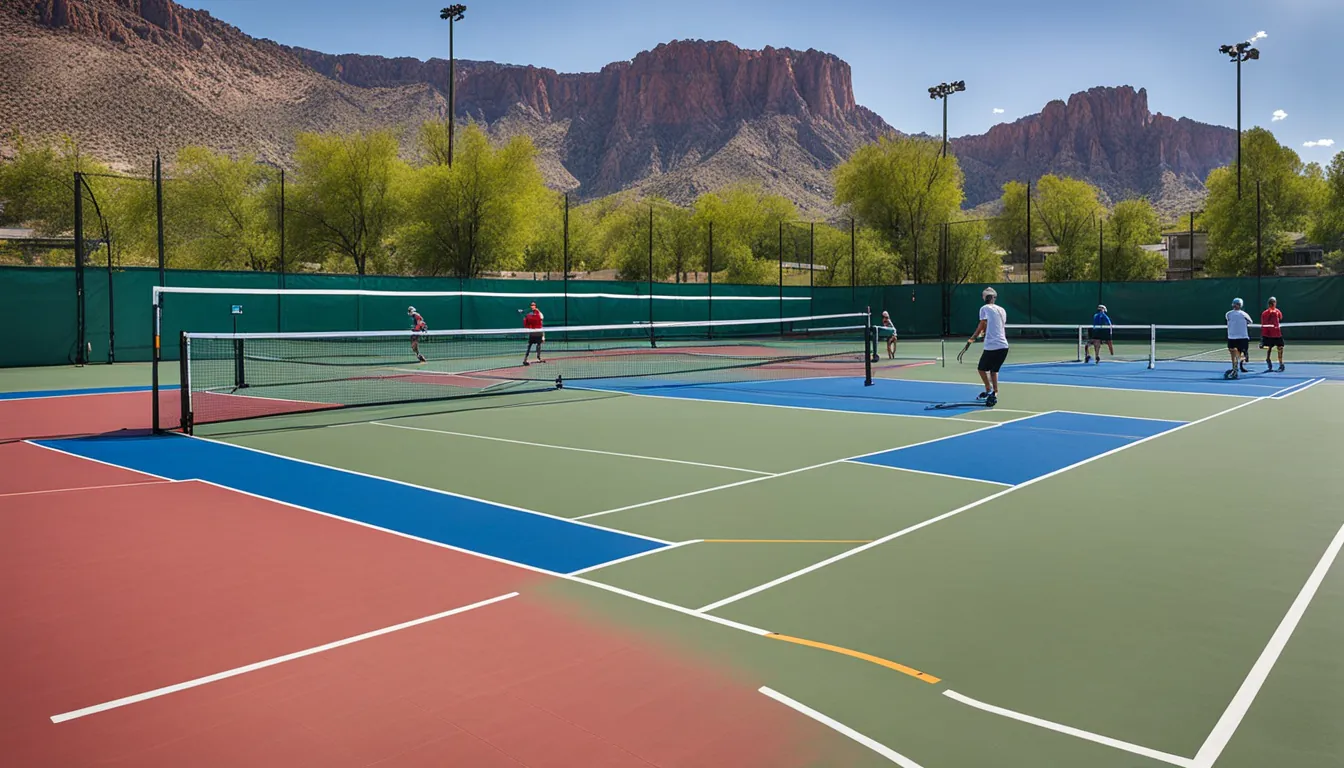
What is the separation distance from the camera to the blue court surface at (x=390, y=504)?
22.1ft

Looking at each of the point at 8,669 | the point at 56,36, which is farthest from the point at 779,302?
the point at 56,36

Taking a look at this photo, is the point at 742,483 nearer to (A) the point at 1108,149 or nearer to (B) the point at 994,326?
(B) the point at 994,326

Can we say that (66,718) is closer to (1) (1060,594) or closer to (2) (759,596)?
(2) (759,596)

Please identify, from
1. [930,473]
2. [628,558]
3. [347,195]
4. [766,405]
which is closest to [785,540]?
[628,558]

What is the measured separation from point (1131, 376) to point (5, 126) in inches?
4250

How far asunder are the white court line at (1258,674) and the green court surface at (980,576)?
0.5 inches

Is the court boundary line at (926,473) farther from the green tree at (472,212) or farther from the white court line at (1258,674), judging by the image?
the green tree at (472,212)

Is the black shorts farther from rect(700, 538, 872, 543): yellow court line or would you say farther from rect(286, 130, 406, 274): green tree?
rect(286, 130, 406, 274): green tree

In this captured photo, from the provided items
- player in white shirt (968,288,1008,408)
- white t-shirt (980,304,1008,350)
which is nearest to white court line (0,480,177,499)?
player in white shirt (968,288,1008,408)

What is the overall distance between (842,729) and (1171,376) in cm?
2057

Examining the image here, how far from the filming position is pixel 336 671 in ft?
14.8

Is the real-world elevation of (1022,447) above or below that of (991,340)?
below

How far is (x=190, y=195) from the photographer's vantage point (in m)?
55.3

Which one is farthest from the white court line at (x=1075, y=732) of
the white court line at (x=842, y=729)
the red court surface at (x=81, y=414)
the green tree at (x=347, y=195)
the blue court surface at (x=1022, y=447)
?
the green tree at (x=347, y=195)
